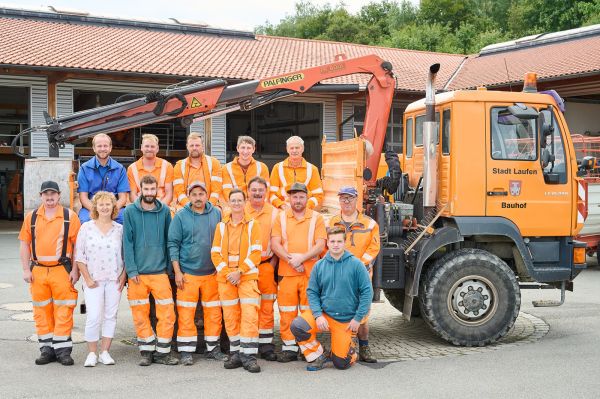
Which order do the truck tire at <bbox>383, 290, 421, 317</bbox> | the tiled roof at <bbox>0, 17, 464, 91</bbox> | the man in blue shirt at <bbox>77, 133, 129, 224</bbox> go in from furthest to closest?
→ the tiled roof at <bbox>0, 17, 464, 91</bbox> → the truck tire at <bbox>383, 290, 421, 317</bbox> → the man in blue shirt at <bbox>77, 133, 129, 224</bbox>

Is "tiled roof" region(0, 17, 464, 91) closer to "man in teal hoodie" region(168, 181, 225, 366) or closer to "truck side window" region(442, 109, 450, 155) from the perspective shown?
"man in teal hoodie" region(168, 181, 225, 366)

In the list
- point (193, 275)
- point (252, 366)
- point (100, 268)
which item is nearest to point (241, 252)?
point (193, 275)

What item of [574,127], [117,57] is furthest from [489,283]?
[574,127]

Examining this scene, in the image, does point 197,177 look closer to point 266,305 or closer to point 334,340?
point 266,305

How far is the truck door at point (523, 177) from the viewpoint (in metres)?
7.70

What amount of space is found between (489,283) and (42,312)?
4459 millimetres

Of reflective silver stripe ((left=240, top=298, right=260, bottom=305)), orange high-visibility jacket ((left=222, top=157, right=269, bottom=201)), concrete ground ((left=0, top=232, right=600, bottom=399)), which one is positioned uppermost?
orange high-visibility jacket ((left=222, top=157, right=269, bottom=201))

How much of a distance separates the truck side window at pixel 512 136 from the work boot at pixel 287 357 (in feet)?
9.55

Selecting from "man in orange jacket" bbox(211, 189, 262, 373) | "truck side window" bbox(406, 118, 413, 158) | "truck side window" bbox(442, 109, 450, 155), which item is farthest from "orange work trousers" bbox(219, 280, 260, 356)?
"truck side window" bbox(406, 118, 413, 158)

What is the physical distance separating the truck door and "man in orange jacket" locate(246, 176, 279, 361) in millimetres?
2340

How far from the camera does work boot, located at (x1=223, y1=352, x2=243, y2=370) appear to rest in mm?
6754

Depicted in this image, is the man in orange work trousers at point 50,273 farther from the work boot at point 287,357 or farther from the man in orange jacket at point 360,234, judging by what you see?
the man in orange jacket at point 360,234

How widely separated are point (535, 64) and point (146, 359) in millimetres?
21843

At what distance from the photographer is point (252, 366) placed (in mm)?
6633
